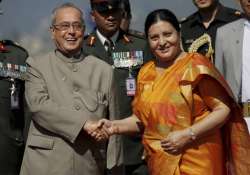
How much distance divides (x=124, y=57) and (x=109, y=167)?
1.48 metres

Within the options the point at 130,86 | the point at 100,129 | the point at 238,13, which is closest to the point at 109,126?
the point at 100,129

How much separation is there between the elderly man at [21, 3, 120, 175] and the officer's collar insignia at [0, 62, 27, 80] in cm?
100

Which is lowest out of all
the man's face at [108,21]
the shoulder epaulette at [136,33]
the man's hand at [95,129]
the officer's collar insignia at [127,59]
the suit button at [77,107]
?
the man's hand at [95,129]

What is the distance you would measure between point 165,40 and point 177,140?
2.26 feet

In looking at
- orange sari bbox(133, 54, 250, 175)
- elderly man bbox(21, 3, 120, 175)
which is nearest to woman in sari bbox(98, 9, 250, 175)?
orange sari bbox(133, 54, 250, 175)

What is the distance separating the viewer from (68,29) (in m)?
4.52

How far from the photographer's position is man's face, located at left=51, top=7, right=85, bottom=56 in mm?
4523

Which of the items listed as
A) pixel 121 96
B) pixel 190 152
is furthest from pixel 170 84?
pixel 121 96

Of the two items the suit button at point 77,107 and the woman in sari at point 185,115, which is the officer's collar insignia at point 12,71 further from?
the woman in sari at point 185,115

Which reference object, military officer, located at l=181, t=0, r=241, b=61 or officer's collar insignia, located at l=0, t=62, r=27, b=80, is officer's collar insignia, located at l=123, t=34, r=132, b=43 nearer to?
military officer, located at l=181, t=0, r=241, b=61

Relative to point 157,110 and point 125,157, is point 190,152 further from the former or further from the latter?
point 125,157

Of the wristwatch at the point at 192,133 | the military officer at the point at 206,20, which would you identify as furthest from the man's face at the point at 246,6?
the wristwatch at the point at 192,133

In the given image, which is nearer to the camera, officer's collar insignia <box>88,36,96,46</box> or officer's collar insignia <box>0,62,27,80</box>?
officer's collar insignia <box>0,62,27,80</box>

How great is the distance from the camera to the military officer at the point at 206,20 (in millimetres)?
5662
